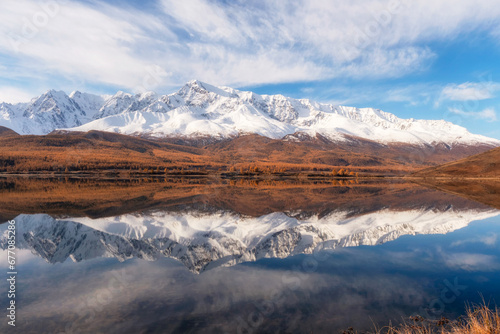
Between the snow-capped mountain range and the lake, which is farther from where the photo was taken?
the snow-capped mountain range

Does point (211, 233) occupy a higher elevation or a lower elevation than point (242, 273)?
lower

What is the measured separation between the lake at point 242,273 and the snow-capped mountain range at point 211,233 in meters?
0.12

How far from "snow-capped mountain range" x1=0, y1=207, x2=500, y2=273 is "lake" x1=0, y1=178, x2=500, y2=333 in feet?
0.40

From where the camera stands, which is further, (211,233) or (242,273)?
(211,233)

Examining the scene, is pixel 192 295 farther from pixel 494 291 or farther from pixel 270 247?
pixel 494 291

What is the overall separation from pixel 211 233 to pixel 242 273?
9470mm

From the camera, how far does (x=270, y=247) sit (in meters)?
19.6

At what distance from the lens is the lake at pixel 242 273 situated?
1020 centimetres

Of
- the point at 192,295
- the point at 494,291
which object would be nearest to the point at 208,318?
the point at 192,295

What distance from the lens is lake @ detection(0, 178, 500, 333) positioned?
10.2 metres

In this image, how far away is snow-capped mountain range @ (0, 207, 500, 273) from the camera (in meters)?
17.9

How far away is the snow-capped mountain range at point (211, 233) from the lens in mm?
17875

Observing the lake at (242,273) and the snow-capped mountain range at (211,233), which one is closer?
the lake at (242,273)

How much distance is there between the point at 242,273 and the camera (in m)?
14.6
